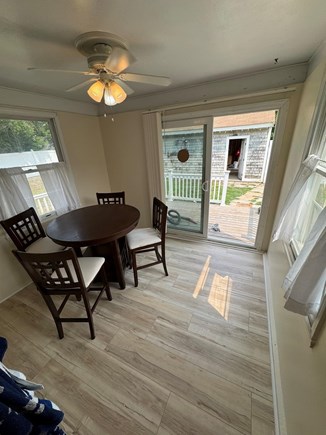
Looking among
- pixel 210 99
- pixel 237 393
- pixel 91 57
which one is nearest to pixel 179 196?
pixel 210 99

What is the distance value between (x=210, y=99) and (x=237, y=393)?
280 centimetres

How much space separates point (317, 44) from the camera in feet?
4.43

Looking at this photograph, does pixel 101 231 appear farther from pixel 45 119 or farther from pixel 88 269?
pixel 45 119

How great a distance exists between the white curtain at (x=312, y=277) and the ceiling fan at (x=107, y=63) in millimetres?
1368

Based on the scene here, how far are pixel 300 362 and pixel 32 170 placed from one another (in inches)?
121

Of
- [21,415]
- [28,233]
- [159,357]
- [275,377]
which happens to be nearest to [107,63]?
[21,415]

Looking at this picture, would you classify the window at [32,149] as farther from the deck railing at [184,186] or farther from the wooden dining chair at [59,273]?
the deck railing at [184,186]

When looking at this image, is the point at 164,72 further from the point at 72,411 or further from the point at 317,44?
the point at 72,411

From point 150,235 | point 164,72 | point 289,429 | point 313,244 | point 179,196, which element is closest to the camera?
point 313,244

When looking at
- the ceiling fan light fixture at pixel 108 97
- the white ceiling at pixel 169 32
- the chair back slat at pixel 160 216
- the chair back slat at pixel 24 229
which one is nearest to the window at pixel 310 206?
the white ceiling at pixel 169 32

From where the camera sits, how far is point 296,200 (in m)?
1.29

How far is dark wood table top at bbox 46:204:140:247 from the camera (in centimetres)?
156

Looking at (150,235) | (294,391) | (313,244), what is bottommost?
(294,391)

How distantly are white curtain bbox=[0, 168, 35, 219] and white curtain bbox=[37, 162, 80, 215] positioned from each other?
253 mm
